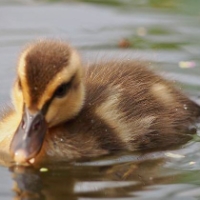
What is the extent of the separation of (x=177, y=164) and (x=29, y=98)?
0.70m

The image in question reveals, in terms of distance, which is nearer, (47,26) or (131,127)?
(131,127)

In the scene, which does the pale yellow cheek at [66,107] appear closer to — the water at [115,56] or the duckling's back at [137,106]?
the duckling's back at [137,106]

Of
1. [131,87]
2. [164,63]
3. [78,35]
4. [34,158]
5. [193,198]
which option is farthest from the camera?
[78,35]

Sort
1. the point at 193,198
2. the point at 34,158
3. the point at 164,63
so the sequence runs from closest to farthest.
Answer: the point at 193,198 → the point at 34,158 → the point at 164,63

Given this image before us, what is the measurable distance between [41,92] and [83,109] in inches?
13.9

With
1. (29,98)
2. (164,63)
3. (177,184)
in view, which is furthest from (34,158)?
(164,63)

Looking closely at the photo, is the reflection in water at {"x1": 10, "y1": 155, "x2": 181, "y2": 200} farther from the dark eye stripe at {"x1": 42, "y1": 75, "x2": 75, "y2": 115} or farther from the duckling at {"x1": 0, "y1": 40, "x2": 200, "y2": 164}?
the dark eye stripe at {"x1": 42, "y1": 75, "x2": 75, "y2": 115}

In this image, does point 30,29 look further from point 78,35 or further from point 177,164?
point 177,164

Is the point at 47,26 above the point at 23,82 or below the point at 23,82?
below

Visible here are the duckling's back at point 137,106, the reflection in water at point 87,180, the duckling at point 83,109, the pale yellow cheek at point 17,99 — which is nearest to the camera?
the reflection in water at point 87,180

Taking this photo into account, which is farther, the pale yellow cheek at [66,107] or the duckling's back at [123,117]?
the duckling's back at [123,117]

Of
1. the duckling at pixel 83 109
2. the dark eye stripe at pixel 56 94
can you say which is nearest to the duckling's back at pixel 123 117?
the duckling at pixel 83 109

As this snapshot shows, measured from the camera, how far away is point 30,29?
6.17m

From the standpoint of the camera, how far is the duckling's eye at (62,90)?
433 cm
